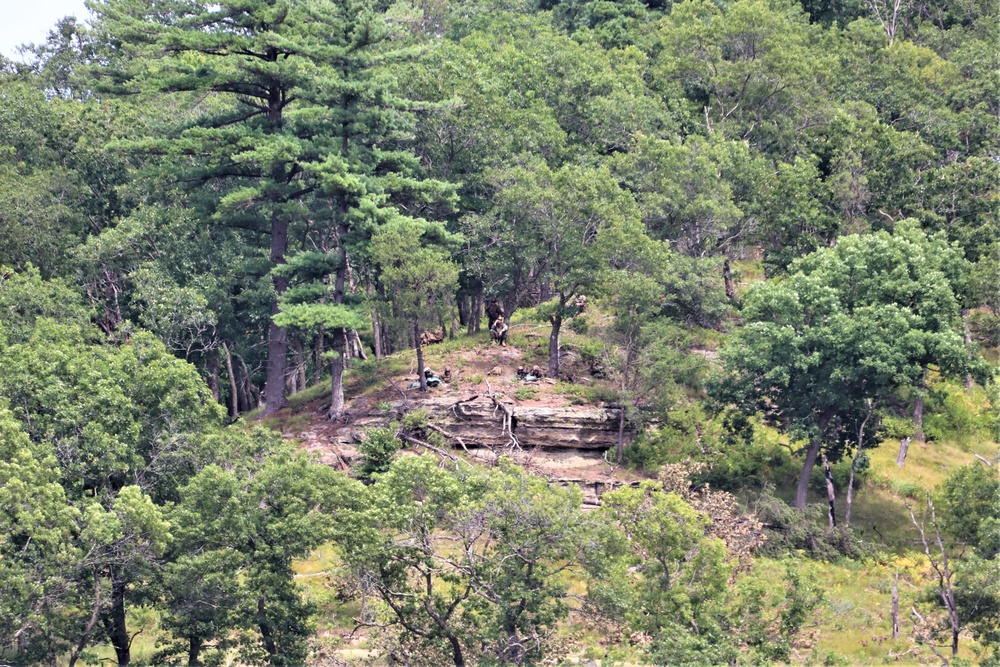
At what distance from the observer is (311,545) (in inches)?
1000

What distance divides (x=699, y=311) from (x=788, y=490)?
726cm

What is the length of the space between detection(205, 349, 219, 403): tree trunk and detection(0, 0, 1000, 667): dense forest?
270mm

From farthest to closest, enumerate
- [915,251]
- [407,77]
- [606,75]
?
[606,75] < [407,77] < [915,251]

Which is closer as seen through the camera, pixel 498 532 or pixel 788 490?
pixel 498 532

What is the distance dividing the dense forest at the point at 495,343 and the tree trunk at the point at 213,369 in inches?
10.6

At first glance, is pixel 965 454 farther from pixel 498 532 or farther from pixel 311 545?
pixel 311 545

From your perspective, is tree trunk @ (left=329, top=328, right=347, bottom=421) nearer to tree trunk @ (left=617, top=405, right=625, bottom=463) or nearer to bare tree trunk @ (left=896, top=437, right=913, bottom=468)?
tree trunk @ (left=617, top=405, right=625, bottom=463)

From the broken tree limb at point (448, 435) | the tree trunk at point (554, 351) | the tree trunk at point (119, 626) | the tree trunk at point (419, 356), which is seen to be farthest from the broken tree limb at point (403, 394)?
the tree trunk at point (119, 626)

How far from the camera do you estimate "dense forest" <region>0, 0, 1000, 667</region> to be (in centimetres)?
2466

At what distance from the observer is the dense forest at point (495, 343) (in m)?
24.7

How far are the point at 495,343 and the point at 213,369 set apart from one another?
41.1 feet

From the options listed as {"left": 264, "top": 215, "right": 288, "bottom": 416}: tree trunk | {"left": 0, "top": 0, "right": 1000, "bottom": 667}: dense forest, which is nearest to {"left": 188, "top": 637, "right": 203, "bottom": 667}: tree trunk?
{"left": 0, "top": 0, "right": 1000, "bottom": 667}: dense forest

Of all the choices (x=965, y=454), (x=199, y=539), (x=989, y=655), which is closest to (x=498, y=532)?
(x=199, y=539)

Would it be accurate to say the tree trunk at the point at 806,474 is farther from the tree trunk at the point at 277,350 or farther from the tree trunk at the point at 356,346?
the tree trunk at the point at 356,346
